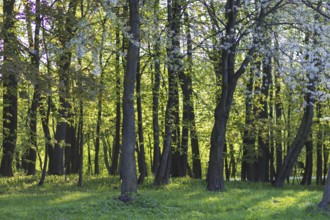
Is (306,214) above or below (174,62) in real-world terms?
below

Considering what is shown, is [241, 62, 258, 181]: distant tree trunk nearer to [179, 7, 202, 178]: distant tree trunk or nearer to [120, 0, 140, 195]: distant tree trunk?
[179, 7, 202, 178]: distant tree trunk

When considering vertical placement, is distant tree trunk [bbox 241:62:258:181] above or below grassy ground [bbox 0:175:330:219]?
above

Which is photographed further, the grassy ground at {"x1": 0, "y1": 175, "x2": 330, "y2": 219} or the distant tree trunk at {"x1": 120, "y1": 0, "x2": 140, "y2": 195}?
the distant tree trunk at {"x1": 120, "y1": 0, "x2": 140, "y2": 195}

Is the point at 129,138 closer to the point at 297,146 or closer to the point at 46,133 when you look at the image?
the point at 46,133

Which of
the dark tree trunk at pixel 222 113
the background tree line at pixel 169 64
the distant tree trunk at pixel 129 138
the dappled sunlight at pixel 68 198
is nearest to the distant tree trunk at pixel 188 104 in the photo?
the background tree line at pixel 169 64

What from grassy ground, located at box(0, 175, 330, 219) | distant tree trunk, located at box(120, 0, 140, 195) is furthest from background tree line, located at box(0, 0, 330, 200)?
grassy ground, located at box(0, 175, 330, 219)

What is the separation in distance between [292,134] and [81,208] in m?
15.9

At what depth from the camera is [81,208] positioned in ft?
32.3

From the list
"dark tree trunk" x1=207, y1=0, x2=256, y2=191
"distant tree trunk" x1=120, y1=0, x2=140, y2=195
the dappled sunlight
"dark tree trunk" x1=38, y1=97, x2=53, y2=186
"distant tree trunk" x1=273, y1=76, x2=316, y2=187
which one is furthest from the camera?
"distant tree trunk" x1=273, y1=76, x2=316, y2=187

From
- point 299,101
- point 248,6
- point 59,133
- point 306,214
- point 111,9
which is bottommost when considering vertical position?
point 306,214

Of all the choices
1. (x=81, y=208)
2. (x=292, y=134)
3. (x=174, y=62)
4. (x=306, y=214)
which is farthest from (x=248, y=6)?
(x=292, y=134)

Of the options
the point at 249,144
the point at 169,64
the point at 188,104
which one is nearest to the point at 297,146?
the point at 249,144

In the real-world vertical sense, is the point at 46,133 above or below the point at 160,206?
above

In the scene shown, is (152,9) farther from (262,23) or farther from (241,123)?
(241,123)
